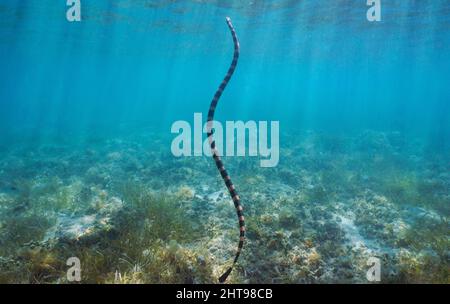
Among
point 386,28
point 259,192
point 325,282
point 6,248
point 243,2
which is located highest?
point 386,28

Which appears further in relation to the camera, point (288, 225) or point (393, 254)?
point (288, 225)

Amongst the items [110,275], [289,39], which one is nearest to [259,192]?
[110,275]

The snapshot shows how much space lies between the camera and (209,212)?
7.99 meters

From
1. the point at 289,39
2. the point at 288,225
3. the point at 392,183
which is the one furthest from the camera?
the point at 289,39

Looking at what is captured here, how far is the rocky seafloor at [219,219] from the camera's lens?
541 centimetres

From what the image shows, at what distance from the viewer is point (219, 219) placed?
7539 mm

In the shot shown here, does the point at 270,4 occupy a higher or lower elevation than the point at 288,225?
higher

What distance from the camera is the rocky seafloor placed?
541 centimetres

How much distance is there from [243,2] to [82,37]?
65.4ft

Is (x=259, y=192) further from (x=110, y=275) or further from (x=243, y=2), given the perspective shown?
(x=243, y=2)

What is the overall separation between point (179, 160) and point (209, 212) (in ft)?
18.5

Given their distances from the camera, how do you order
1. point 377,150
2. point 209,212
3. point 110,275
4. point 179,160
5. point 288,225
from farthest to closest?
1. point 377,150
2. point 179,160
3. point 209,212
4. point 288,225
5. point 110,275

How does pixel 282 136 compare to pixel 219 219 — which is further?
pixel 282 136

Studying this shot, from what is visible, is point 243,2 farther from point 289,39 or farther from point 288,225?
point 288,225
